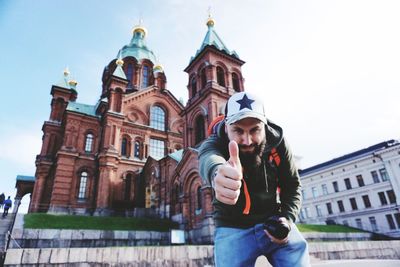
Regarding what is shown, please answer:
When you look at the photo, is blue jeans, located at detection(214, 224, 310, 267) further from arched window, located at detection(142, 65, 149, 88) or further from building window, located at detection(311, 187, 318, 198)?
building window, located at detection(311, 187, 318, 198)

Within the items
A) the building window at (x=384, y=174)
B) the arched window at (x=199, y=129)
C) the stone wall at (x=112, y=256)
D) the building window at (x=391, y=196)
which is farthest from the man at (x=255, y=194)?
the building window at (x=384, y=174)

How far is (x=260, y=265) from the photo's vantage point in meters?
4.54

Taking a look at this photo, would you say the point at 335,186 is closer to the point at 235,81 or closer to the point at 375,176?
the point at 375,176

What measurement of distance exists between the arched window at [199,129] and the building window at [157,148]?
10.1 m

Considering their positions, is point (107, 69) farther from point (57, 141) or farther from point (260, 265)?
point (260, 265)

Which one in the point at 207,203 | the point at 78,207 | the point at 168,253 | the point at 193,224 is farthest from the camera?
the point at 78,207

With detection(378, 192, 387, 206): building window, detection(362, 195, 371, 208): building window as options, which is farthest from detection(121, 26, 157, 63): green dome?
detection(378, 192, 387, 206): building window

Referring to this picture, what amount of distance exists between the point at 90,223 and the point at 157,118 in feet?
56.7

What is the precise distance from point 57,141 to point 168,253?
23.4m

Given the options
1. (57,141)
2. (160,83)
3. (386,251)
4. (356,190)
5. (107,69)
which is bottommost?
(386,251)

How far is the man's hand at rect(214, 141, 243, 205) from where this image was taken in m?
1.42

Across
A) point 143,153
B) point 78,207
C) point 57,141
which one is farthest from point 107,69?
point 78,207

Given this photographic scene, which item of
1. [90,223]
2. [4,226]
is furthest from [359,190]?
[4,226]

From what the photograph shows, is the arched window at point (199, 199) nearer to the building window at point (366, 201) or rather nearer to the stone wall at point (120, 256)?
the stone wall at point (120, 256)
